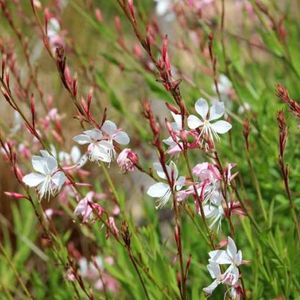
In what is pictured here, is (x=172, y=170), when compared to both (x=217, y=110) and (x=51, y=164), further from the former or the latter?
(x=51, y=164)

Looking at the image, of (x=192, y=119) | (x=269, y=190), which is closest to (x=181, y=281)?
(x=192, y=119)

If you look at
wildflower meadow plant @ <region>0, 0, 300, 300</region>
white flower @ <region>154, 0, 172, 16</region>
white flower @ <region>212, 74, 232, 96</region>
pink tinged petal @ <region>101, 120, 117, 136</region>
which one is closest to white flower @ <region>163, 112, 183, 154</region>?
wildflower meadow plant @ <region>0, 0, 300, 300</region>

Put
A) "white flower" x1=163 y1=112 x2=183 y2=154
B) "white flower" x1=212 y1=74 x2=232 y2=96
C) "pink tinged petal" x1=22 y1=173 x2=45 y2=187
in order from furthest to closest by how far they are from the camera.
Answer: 1. "white flower" x1=212 y1=74 x2=232 y2=96
2. "pink tinged petal" x1=22 y1=173 x2=45 y2=187
3. "white flower" x1=163 y1=112 x2=183 y2=154

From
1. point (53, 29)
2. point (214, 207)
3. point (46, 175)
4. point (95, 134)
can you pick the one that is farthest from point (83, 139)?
point (53, 29)

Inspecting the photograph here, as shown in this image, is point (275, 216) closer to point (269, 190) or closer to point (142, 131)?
point (269, 190)

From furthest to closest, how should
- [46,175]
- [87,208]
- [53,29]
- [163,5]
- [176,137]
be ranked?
[163,5]
[53,29]
[87,208]
[46,175]
[176,137]

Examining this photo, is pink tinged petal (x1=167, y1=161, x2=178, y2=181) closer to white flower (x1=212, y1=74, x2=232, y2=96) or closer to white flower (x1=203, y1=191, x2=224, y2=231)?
white flower (x1=203, y1=191, x2=224, y2=231)

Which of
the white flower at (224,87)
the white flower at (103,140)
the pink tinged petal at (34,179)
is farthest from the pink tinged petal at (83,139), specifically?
the white flower at (224,87)
